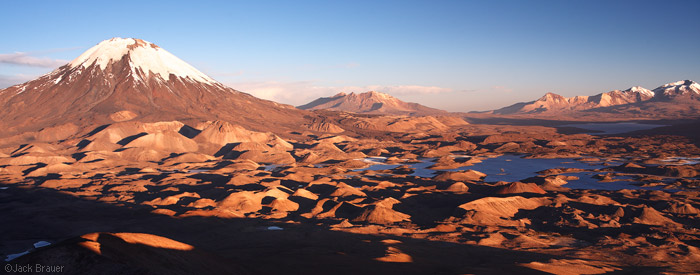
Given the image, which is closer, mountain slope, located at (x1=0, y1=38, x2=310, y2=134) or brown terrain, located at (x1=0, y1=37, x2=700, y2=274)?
brown terrain, located at (x1=0, y1=37, x2=700, y2=274)

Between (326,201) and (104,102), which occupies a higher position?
(104,102)

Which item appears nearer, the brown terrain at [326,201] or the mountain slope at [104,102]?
the brown terrain at [326,201]

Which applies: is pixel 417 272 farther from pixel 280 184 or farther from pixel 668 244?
pixel 280 184

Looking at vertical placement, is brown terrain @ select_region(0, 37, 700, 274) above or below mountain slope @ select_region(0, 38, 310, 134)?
below

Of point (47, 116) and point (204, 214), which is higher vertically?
point (47, 116)

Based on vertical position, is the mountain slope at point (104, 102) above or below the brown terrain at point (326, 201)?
above

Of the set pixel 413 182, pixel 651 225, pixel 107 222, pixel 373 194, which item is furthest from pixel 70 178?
pixel 651 225

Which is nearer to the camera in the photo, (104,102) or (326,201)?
(326,201)

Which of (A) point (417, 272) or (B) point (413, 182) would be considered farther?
(B) point (413, 182)
